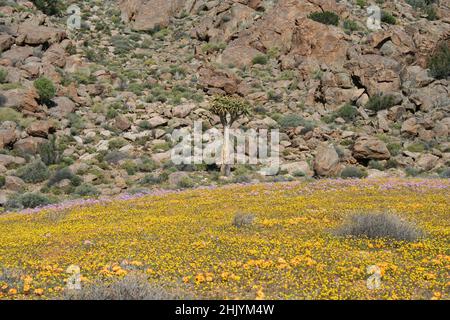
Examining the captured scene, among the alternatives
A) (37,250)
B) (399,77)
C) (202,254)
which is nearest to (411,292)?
(202,254)

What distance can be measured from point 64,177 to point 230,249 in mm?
21274

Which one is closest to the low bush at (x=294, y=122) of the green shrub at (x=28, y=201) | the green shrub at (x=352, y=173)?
the green shrub at (x=352, y=173)

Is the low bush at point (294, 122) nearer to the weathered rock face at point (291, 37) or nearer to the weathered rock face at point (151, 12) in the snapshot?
the weathered rock face at point (291, 37)

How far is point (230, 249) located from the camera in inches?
485

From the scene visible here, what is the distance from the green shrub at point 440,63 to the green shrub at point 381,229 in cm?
4119

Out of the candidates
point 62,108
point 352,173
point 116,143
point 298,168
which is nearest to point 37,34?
point 62,108

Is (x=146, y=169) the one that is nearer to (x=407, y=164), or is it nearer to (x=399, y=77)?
(x=407, y=164)

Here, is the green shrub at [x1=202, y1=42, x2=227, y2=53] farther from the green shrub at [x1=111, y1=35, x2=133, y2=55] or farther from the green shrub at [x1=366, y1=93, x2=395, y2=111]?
the green shrub at [x1=366, y1=93, x2=395, y2=111]

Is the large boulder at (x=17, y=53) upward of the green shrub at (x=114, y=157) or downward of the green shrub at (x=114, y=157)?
upward

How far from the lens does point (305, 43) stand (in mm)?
52938

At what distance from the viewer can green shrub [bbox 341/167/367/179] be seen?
31.6 meters

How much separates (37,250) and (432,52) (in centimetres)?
5042

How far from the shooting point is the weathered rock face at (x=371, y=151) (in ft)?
115

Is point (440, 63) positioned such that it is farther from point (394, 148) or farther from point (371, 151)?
point (371, 151)
